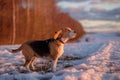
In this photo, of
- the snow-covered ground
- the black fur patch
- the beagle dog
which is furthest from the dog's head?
the snow-covered ground

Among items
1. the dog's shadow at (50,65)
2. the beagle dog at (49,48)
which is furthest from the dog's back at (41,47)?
the dog's shadow at (50,65)

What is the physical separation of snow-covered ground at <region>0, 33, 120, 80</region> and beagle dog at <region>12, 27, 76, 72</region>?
0.13 meters

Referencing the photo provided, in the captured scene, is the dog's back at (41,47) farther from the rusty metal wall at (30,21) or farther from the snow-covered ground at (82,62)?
the rusty metal wall at (30,21)

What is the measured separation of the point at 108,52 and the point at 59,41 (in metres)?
0.95

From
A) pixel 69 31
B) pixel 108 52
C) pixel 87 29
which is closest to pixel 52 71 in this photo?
pixel 69 31

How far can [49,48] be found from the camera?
11.4 ft

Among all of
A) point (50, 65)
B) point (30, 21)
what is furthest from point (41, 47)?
point (30, 21)

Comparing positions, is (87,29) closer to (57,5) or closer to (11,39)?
(57,5)

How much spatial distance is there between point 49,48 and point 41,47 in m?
0.09

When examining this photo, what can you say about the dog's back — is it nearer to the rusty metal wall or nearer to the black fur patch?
the black fur patch

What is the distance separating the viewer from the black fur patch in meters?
3.48

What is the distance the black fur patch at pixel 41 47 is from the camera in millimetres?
3480

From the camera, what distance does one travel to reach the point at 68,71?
3186 millimetres

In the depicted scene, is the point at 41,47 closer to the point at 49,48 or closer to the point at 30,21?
the point at 49,48
